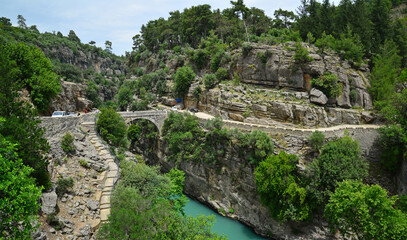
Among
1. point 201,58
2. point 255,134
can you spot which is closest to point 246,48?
point 201,58

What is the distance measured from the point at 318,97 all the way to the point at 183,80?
73.7 feet

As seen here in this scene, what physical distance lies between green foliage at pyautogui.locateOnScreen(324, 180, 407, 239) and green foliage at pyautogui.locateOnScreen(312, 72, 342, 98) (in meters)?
15.3

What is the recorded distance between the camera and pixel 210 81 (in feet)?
126

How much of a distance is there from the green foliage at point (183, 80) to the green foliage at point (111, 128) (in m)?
15.5

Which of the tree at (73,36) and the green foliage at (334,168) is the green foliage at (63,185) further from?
the tree at (73,36)

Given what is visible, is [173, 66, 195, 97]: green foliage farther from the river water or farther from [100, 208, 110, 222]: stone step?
[100, 208, 110, 222]: stone step

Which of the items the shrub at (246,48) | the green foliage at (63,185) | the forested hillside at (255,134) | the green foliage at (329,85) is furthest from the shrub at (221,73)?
the green foliage at (63,185)

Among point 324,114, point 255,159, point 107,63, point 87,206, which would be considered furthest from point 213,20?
point 107,63

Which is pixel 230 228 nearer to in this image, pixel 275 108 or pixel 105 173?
pixel 105 173

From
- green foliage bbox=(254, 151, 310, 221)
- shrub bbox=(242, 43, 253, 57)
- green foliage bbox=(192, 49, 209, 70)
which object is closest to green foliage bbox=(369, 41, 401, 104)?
green foliage bbox=(254, 151, 310, 221)

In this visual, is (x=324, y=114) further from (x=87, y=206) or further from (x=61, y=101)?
(x=61, y=101)

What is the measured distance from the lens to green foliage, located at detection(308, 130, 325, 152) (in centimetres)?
2450

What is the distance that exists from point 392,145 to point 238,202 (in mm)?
17877

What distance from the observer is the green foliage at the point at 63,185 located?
14.7 m
